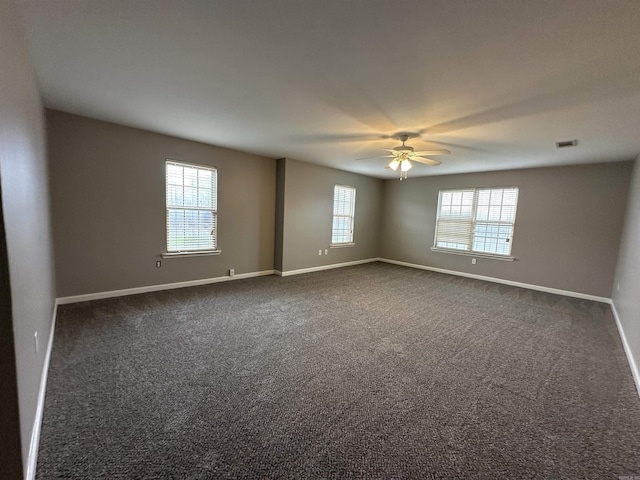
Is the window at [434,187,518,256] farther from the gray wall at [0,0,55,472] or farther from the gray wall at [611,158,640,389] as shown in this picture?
→ the gray wall at [0,0,55,472]

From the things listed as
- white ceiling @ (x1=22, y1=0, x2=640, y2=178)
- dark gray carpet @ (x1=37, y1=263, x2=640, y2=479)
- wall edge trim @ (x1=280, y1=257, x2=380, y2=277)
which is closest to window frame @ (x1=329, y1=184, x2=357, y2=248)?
wall edge trim @ (x1=280, y1=257, x2=380, y2=277)

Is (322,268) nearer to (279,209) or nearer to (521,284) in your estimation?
(279,209)

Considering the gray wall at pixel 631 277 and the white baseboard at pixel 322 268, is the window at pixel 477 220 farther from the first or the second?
the white baseboard at pixel 322 268

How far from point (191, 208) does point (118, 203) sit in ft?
3.28

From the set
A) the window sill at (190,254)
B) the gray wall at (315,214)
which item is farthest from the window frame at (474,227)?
the window sill at (190,254)

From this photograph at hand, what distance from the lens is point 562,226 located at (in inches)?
197

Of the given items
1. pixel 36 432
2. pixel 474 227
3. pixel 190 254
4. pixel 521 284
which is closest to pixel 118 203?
pixel 190 254

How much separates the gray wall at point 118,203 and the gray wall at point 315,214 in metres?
1.15

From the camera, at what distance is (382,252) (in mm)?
7973

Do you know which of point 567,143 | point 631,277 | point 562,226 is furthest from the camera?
point 562,226

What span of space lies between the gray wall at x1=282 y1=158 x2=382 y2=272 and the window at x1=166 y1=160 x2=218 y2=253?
1.43 meters

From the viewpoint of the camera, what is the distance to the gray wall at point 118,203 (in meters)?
3.44

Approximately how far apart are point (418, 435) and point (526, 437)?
68cm

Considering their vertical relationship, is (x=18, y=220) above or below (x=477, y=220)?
below
